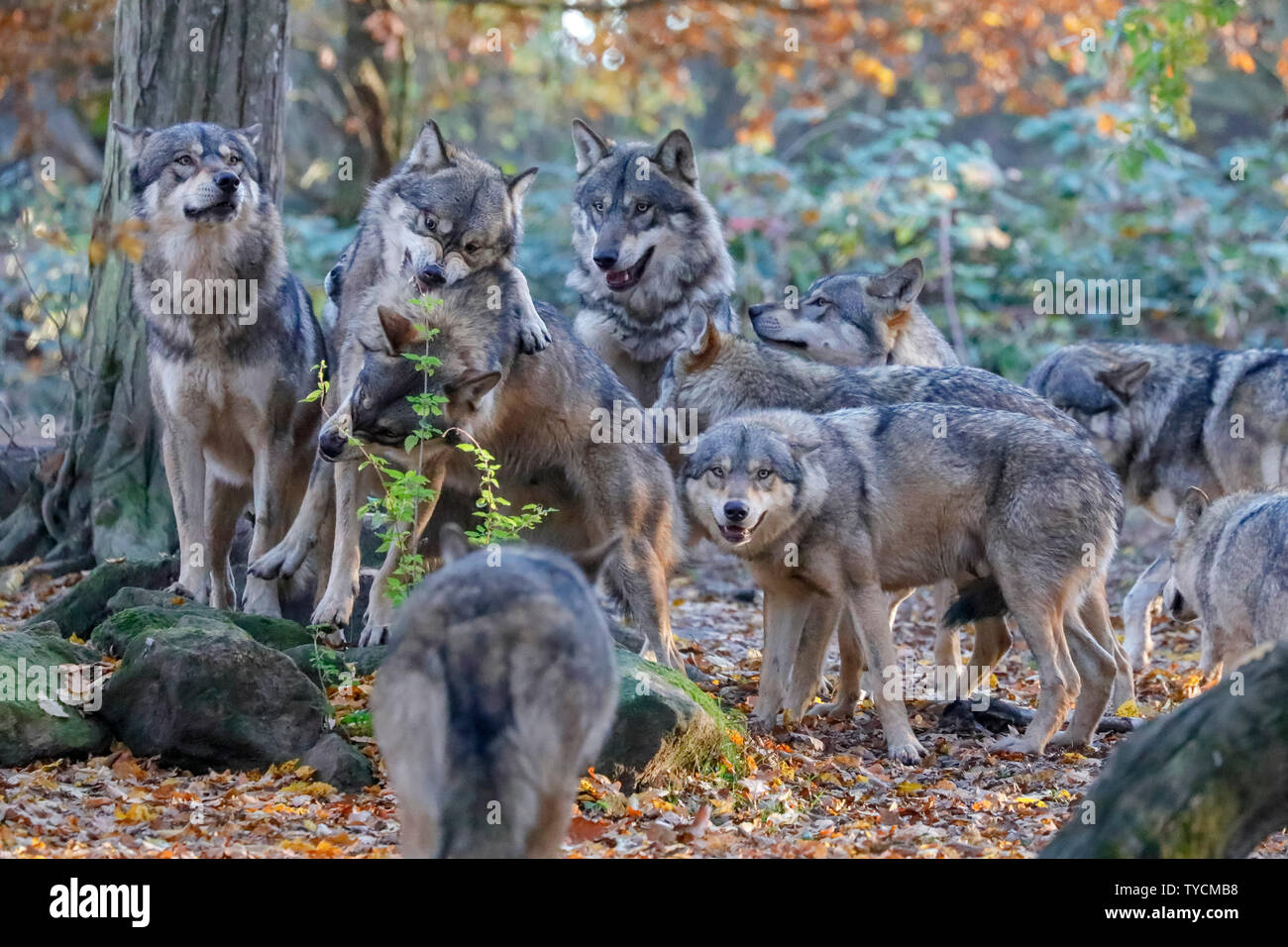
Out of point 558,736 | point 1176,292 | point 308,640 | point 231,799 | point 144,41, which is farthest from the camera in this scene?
point 1176,292

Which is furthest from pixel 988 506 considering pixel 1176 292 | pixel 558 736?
pixel 1176 292

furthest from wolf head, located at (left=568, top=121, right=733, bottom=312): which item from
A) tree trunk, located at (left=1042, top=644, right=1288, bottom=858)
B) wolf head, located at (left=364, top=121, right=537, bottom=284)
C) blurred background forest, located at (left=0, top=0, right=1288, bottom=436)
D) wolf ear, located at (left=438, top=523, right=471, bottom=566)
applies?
tree trunk, located at (left=1042, top=644, right=1288, bottom=858)

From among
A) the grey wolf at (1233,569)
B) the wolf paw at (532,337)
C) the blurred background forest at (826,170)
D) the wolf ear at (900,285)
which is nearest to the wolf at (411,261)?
the wolf paw at (532,337)

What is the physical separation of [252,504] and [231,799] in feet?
10.0

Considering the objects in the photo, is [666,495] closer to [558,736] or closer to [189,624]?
[189,624]

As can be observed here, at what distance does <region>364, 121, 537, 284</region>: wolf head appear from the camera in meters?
7.12

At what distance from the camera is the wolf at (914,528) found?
6863 millimetres

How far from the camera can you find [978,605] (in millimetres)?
7008

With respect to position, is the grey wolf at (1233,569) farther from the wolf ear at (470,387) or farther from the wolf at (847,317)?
the wolf ear at (470,387)

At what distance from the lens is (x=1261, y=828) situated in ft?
12.9

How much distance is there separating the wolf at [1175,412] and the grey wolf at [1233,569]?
5.86 feet

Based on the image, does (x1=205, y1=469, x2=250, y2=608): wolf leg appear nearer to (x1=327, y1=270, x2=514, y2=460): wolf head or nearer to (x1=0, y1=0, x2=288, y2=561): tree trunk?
(x1=0, y1=0, x2=288, y2=561): tree trunk

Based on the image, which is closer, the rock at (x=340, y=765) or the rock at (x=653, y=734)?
the rock at (x=340, y=765)

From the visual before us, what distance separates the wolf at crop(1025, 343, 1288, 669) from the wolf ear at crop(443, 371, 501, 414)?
5.13 meters
